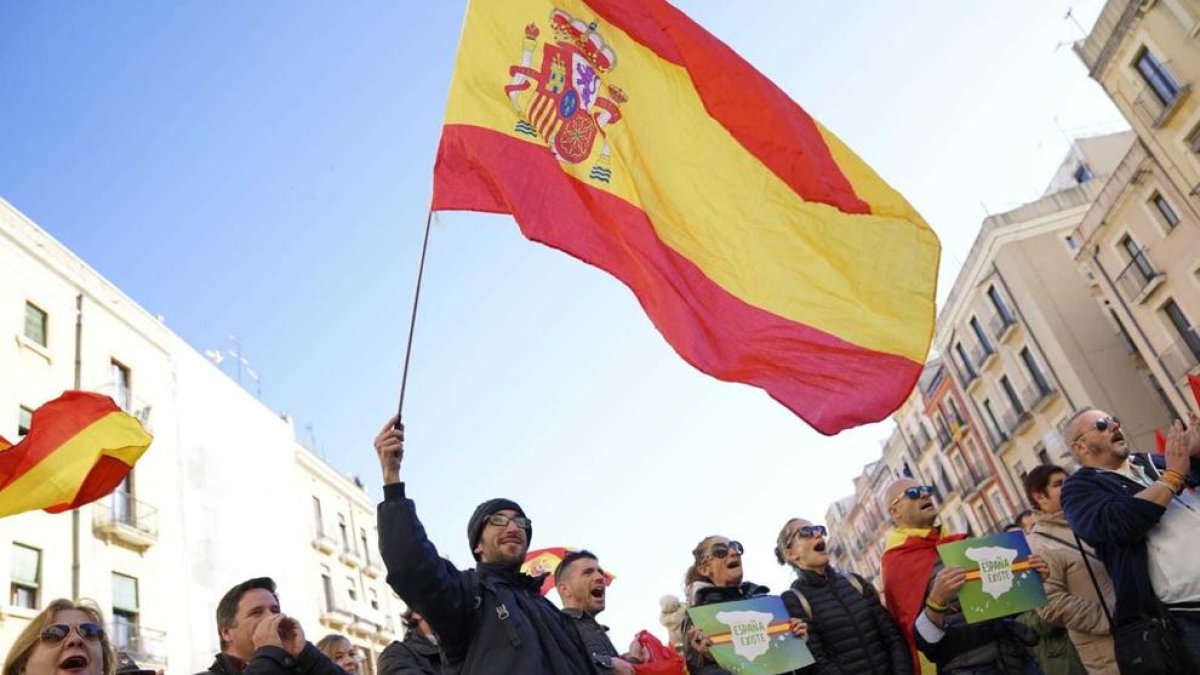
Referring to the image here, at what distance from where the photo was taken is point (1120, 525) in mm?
4363

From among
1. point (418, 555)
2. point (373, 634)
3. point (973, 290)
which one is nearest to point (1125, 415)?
point (973, 290)

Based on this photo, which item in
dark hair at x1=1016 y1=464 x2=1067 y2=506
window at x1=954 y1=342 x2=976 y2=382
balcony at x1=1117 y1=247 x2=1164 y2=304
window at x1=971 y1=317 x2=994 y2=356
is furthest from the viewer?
window at x1=954 y1=342 x2=976 y2=382

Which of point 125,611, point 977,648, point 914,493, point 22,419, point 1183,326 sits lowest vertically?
point 977,648

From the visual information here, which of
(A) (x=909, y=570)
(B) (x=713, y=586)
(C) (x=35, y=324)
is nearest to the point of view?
(B) (x=713, y=586)

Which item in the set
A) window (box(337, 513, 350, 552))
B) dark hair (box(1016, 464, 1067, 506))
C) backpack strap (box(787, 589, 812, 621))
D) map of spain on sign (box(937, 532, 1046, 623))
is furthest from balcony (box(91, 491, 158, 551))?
map of spain on sign (box(937, 532, 1046, 623))

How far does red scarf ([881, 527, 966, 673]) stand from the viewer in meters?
5.30

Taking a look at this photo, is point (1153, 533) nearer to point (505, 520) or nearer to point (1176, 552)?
point (1176, 552)

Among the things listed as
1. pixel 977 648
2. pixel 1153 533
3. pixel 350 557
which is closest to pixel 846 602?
pixel 977 648

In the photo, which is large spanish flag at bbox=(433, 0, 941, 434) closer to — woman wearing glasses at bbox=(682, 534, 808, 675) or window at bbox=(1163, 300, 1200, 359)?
woman wearing glasses at bbox=(682, 534, 808, 675)

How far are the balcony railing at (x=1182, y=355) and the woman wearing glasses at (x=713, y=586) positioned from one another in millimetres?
25298

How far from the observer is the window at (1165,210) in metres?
25.5

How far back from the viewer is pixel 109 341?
23047 mm

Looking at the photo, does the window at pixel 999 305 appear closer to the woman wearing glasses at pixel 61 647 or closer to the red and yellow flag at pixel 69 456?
the red and yellow flag at pixel 69 456

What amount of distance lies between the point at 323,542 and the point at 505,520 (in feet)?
102
